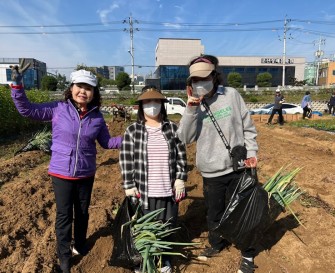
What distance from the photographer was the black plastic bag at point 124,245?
2.35 metres

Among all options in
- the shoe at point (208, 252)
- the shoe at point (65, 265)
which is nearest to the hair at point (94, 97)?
the shoe at point (65, 265)

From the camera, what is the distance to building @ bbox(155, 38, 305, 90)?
179 ft

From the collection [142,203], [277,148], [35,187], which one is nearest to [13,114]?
[35,187]

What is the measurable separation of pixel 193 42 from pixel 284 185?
5962 cm

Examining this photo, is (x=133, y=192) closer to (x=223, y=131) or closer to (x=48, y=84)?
(x=223, y=131)

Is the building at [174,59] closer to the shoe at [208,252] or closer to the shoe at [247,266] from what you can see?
the shoe at [208,252]

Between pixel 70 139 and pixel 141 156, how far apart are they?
60cm

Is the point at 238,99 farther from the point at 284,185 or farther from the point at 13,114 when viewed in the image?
the point at 13,114

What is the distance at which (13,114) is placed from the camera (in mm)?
9781

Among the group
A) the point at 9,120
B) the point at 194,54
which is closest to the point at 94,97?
the point at 9,120

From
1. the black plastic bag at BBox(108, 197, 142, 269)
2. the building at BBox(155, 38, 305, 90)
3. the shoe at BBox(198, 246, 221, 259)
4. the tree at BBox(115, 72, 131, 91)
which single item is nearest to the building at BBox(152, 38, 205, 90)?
the building at BBox(155, 38, 305, 90)

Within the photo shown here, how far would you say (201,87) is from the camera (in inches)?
92.3

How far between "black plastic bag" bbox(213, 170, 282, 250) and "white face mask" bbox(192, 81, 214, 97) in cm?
73

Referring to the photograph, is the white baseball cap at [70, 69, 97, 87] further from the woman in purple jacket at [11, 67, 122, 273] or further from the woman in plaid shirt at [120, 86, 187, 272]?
the woman in plaid shirt at [120, 86, 187, 272]
